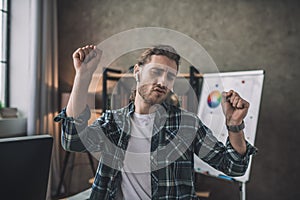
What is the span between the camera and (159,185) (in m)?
1.04

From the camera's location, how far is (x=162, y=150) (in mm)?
1053

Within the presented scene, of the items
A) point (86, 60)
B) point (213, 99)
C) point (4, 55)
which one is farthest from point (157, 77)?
point (4, 55)

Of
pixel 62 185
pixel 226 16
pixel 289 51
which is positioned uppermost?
pixel 226 16

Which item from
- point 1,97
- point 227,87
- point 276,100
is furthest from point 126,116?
point 1,97

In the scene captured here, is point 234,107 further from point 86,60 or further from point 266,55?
point 266,55

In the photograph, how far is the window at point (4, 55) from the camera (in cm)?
317

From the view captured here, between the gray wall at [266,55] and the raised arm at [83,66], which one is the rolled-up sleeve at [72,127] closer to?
the raised arm at [83,66]

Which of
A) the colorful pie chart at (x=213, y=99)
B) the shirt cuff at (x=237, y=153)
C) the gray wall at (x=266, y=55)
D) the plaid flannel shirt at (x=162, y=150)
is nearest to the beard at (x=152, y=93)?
the plaid flannel shirt at (x=162, y=150)

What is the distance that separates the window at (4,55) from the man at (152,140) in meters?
2.40

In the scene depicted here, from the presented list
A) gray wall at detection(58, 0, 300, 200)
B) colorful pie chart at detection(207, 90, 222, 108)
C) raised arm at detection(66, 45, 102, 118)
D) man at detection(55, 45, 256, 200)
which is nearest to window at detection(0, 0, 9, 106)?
gray wall at detection(58, 0, 300, 200)

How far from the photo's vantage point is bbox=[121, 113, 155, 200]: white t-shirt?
1.03 m

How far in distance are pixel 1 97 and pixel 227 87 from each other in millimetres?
2076

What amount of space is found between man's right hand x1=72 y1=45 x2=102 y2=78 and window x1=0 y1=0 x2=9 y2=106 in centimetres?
256

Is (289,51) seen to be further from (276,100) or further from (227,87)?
(227,87)
